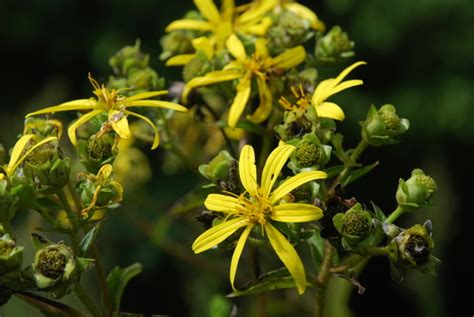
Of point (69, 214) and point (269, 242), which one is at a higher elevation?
point (69, 214)

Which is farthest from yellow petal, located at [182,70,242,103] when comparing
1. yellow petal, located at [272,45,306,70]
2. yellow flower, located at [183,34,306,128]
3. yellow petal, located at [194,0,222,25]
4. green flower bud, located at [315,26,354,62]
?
yellow petal, located at [194,0,222,25]

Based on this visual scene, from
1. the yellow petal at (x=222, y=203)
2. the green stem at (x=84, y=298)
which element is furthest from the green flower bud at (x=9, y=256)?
the yellow petal at (x=222, y=203)

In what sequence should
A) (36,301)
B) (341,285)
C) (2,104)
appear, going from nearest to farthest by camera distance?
(36,301)
(341,285)
(2,104)

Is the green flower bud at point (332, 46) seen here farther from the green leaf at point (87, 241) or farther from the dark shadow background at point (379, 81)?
the dark shadow background at point (379, 81)

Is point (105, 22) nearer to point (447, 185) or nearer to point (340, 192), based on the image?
point (447, 185)

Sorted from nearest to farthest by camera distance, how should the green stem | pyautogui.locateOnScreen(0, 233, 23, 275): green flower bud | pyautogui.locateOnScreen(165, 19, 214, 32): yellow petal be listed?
pyautogui.locateOnScreen(0, 233, 23, 275): green flower bud < the green stem < pyautogui.locateOnScreen(165, 19, 214, 32): yellow petal

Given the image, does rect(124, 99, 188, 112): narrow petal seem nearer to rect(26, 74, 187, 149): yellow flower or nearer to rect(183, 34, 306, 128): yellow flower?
rect(26, 74, 187, 149): yellow flower

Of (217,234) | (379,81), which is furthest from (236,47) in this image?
(379,81)

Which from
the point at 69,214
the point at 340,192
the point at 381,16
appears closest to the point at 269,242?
the point at 340,192

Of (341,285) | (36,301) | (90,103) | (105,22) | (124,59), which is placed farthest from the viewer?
(105,22)
